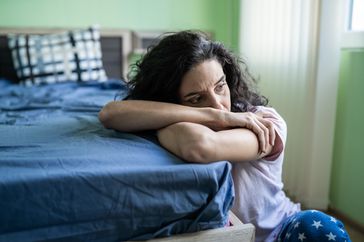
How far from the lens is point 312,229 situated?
0.77 metres

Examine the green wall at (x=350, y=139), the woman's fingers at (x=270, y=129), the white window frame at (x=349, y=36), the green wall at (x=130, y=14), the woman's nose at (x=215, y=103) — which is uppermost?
the green wall at (x=130, y=14)

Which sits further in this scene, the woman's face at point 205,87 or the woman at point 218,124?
A: the woman's face at point 205,87

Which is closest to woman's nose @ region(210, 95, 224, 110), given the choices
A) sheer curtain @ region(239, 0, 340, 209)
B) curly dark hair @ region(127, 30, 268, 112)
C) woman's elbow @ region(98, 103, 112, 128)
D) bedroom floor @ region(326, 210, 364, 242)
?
curly dark hair @ region(127, 30, 268, 112)

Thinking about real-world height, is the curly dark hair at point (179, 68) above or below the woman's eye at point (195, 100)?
above

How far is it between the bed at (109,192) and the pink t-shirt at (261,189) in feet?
0.29

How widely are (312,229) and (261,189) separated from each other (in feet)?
0.48

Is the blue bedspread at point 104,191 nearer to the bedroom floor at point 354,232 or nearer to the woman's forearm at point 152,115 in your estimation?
the woman's forearm at point 152,115

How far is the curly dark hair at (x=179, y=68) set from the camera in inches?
36.5

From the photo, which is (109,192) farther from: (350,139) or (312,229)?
(350,139)

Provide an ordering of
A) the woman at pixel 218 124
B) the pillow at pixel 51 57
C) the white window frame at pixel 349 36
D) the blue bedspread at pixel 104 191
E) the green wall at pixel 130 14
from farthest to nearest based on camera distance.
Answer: the green wall at pixel 130 14
the pillow at pixel 51 57
the white window frame at pixel 349 36
the woman at pixel 218 124
the blue bedspread at pixel 104 191

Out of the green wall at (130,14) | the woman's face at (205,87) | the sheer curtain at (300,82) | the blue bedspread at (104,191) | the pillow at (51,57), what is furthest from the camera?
the green wall at (130,14)

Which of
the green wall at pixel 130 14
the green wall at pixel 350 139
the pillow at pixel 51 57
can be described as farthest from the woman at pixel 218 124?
the green wall at pixel 130 14

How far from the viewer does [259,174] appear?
2.79ft

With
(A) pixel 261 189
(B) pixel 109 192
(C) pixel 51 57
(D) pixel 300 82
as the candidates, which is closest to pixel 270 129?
(A) pixel 261 189
